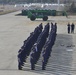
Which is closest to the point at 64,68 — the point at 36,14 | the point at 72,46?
the point at 72,46

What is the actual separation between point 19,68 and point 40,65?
1.38 m

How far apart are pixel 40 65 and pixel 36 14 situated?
3923 centimetres

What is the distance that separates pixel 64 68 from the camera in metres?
18.2

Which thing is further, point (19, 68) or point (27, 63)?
Answer: point (27, 63)

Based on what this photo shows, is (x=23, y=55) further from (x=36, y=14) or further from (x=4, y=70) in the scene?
(x=36, y=14)

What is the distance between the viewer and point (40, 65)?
19.0 meters

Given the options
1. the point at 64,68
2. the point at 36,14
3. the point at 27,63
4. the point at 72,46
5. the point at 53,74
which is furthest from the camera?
the point at 36,14

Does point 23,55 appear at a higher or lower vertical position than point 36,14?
higher

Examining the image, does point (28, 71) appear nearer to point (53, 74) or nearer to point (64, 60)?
point (53, 74)

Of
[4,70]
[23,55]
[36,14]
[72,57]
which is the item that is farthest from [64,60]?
[36,14]

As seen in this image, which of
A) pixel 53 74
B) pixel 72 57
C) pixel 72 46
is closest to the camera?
pixel 53 74

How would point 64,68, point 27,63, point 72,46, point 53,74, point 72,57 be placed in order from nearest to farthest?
1. point 53,74
2. point 64,68
3. point 27,63
4. point 72,57
5. point 72,46

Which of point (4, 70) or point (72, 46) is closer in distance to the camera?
point (4, 70)

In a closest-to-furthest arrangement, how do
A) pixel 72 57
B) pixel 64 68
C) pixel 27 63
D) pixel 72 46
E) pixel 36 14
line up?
pixel 64 68
pixel 27 63
pixel 72 57
pixel 72 46
pixel 36 14
